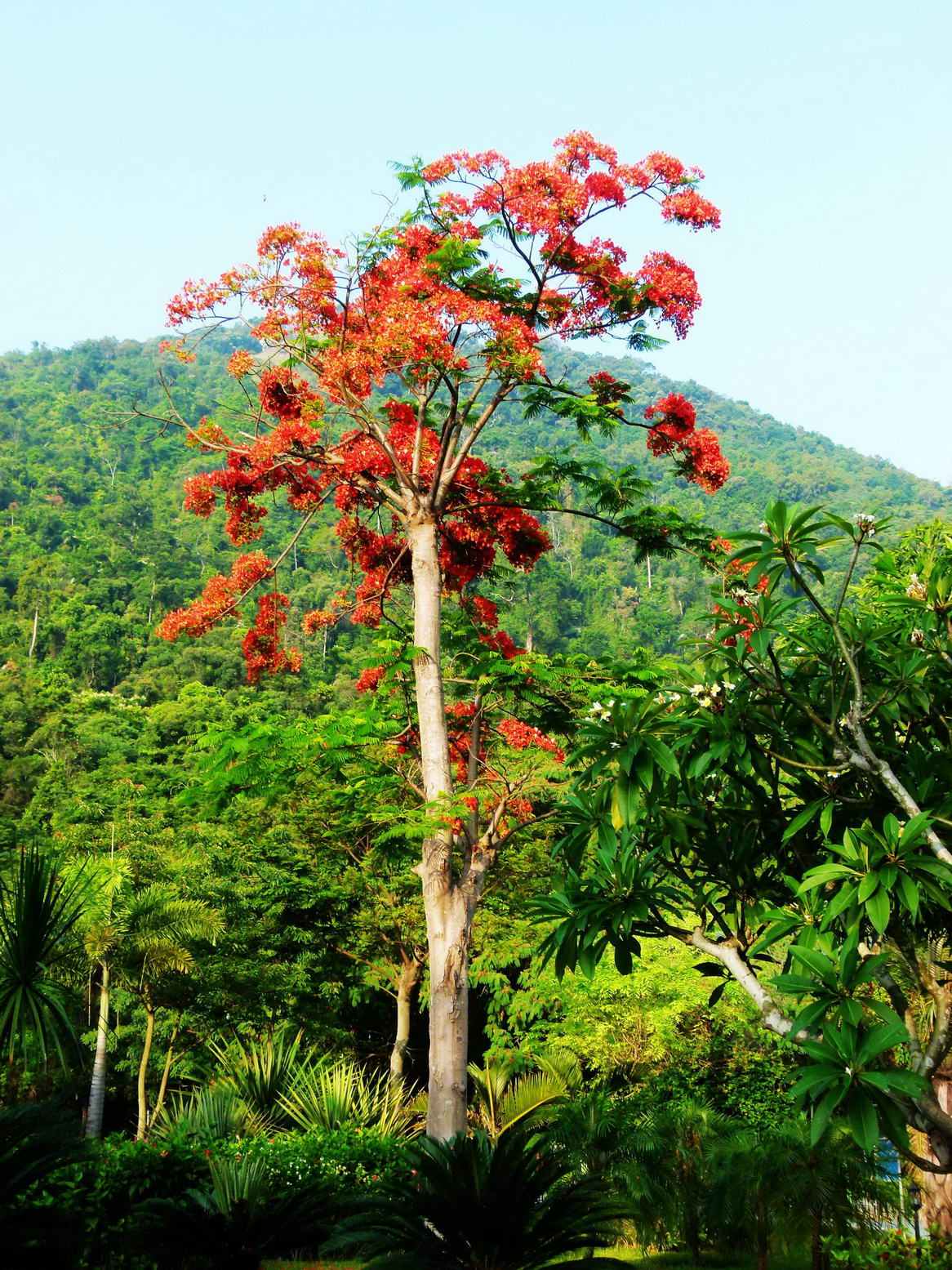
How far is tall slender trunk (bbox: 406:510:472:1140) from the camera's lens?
6.27 meters

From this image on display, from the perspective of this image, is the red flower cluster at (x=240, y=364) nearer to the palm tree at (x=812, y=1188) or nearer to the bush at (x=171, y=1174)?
the bush at (x=171, y=1174)

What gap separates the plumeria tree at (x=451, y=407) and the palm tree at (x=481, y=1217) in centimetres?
173

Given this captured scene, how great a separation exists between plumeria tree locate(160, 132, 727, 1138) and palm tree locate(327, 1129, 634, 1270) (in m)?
1.73

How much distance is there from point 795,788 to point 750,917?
21.3 inches

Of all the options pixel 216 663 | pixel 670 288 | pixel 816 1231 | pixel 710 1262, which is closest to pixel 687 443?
pixel 670 288

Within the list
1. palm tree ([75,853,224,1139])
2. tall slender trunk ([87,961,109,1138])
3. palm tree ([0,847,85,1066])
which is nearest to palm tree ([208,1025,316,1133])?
palm tree ([75,853,224,1139])

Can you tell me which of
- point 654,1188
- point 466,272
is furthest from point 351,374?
point 654,1188

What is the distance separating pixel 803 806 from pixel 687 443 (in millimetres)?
4130

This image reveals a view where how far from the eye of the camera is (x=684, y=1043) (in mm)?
14047

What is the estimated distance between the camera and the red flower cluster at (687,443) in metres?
7.71

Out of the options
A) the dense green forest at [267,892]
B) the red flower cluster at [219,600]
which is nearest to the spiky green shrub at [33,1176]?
the dense green forest at [267,892]

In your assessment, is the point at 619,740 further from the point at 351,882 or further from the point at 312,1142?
the point at 351,882

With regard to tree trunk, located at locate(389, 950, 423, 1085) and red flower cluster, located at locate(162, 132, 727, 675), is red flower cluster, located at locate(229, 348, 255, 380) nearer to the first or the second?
red flower cluster, located at locate(162, 132, 727, 675)

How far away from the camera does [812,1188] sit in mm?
7355
